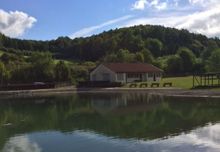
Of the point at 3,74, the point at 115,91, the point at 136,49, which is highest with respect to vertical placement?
the point at 136,49

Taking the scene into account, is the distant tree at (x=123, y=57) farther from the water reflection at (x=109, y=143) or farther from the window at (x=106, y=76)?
the water reflection at (x=109, y=143)

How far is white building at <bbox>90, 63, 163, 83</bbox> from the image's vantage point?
73312 millimetres

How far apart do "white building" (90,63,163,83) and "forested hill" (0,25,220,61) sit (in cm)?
4145

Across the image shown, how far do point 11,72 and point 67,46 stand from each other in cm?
7460

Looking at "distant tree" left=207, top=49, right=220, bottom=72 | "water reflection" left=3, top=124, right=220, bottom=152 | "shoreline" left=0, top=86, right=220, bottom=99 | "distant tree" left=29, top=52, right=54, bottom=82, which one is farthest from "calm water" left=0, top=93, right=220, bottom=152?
"distant tree" left=207, top=49, right=220, bottom=72

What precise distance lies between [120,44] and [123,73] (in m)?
58.1

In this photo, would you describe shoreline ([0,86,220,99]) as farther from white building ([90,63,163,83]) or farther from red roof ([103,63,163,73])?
red roof ([103,63,163,73])

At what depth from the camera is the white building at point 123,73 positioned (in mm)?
73312

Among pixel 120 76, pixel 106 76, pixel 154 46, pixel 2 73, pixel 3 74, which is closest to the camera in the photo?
pixel 2 73

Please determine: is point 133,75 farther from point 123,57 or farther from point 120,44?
point 120,44

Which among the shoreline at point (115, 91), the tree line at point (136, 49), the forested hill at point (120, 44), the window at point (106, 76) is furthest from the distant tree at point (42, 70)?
the forested hill at point (120, 44)

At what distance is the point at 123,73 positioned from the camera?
7356cm

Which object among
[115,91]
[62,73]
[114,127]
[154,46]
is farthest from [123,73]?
[154,46]

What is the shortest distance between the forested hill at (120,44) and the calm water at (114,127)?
267 ft
